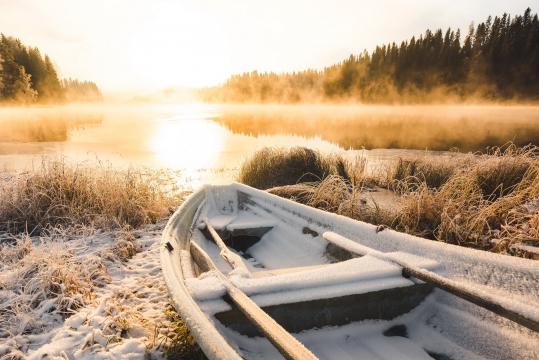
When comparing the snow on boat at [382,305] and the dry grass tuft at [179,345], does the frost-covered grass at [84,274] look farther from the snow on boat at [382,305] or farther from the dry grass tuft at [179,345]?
the snow on boat at [382,305]

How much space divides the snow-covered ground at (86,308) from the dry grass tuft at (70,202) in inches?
44.4

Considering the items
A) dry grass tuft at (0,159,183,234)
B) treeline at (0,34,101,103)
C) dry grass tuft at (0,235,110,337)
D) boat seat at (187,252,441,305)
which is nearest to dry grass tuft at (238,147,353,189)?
dry grass tuft at (0,159,183,234)

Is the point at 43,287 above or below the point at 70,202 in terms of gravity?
below

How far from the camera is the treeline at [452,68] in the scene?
50.3 meters

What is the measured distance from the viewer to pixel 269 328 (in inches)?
61.4

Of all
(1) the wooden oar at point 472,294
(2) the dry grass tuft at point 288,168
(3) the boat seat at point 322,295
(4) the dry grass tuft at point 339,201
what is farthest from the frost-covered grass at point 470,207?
(3) the boat seat at point 322,295

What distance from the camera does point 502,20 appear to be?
52750mm

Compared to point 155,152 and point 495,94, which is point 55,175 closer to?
point 155,152

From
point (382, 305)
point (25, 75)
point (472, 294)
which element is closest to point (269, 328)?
point (382, 305)

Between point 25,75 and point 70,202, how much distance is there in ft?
182

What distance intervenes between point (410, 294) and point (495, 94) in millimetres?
62983

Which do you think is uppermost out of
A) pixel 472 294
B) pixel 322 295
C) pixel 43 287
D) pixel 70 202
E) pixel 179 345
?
pixel 472 294

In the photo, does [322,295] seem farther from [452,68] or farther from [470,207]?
[452,68]

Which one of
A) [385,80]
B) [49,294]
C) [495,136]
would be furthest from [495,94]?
[49,294]
